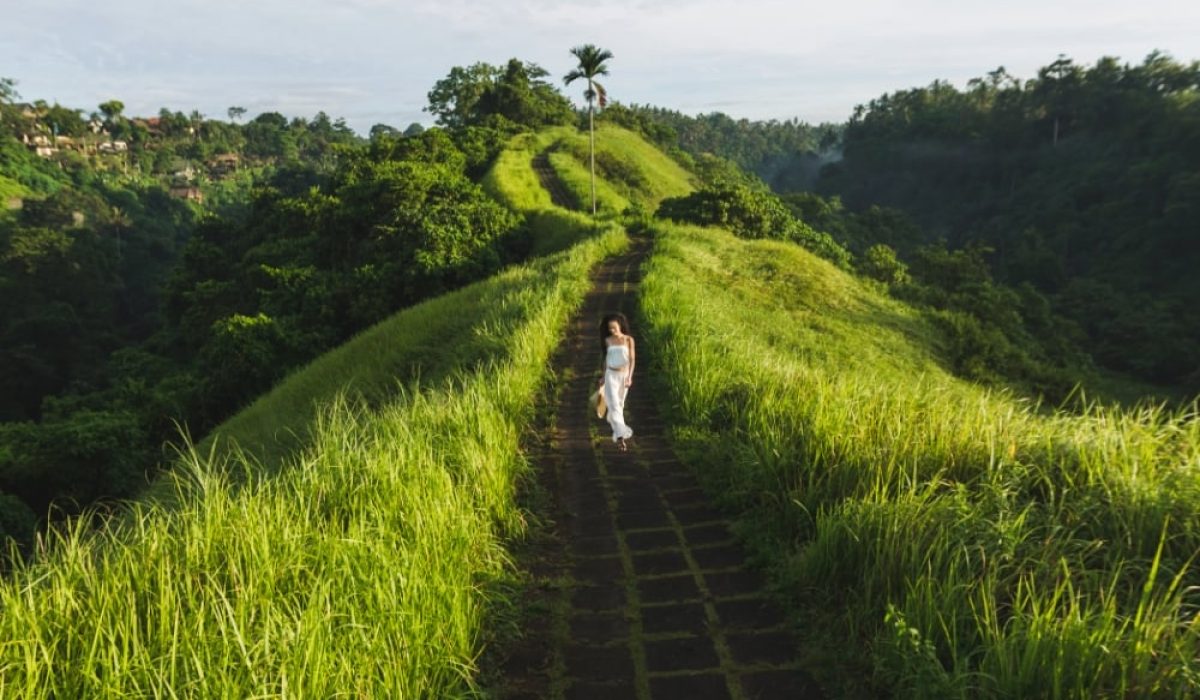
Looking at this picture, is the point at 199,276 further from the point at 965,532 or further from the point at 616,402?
the point at 965,532

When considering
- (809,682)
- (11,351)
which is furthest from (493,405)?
(11,351)

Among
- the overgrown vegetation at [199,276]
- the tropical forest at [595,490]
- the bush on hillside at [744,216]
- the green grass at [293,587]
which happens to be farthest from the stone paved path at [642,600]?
the bush on hillside at [744,216]

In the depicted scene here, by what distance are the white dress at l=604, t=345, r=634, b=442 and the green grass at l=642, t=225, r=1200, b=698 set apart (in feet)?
1.86

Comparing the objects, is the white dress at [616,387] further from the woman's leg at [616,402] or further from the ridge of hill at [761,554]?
the ridge of hill at [761,554]

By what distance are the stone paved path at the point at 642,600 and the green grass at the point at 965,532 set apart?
230mm

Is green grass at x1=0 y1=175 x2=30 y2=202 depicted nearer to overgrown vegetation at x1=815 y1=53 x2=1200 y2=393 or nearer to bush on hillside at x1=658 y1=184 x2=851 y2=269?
bush on hillside at x1=658 y1=184 x2=851 y2=269

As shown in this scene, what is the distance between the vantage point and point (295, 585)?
3.03m

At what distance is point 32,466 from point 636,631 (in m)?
18.8

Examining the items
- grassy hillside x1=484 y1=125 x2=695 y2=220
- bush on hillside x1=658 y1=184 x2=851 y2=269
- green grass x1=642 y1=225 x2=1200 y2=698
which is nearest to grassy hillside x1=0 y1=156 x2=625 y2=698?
green grass x1=642 y1=225 x2=1200 y2=698

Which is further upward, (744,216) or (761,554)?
(744,216)

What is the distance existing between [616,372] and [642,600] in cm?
313

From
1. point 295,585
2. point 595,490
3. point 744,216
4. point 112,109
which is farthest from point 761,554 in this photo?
point 112,109

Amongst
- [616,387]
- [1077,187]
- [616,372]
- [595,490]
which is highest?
[1077,187]

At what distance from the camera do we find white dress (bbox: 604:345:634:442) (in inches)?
256
